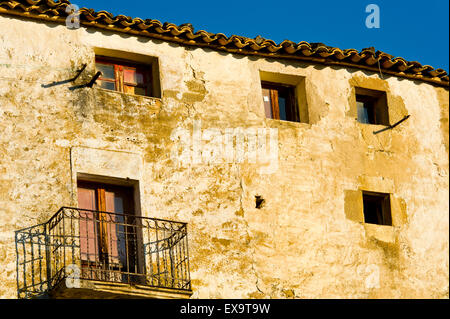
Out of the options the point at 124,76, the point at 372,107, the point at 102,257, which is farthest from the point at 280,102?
the point at 102,257

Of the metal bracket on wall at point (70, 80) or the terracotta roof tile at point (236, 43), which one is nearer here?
the metal bracket on wall at point (70, 80)

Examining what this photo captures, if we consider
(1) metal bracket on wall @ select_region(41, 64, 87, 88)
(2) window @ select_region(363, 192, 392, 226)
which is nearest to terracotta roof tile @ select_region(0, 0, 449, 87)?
(1) metal bracket on wall @ select_region(41, 64, 87, 88)

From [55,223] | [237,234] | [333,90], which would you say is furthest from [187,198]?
[333,90]

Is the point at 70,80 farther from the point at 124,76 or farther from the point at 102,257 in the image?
the point at 102,257

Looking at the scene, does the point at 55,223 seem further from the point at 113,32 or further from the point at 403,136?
the point at 403,136

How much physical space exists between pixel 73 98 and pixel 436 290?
20.5 feet

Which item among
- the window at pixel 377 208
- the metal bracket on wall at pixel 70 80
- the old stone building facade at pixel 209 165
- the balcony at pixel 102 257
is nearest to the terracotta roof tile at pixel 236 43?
the old stone building facade at pixel 209 165

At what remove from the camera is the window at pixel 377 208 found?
58.0 feet

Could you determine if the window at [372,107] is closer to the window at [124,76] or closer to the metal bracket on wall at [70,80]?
the window at [124,76]

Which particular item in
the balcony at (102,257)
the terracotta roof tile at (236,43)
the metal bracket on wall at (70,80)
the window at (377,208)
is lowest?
the balcony at (102,257)

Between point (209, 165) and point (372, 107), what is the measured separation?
11.4 ft

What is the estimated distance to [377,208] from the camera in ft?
58.6

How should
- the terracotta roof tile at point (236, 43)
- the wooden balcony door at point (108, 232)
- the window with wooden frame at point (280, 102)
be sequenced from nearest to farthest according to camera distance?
1. the wooden balcony door at point (108, 232)
2. the terracotta roof tile at point (236, 43)
3. the window with wooden frame at point (280, 102)

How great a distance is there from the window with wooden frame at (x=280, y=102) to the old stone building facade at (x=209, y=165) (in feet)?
0.08
